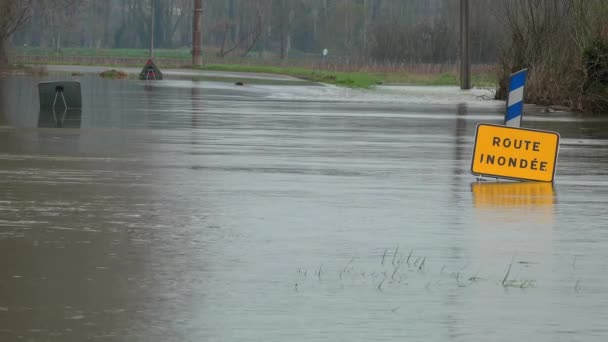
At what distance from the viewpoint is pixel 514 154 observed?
16.9 m

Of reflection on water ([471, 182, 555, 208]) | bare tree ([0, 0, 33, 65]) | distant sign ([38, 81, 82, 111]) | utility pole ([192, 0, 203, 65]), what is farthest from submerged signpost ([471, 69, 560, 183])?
utility pole ([192, 0, 203, 65])

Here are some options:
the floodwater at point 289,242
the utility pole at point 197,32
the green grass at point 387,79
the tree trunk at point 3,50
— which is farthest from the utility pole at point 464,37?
the utility pole at point 197,32

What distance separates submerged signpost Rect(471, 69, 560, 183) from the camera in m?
16.7

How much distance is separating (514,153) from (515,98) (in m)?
2.47

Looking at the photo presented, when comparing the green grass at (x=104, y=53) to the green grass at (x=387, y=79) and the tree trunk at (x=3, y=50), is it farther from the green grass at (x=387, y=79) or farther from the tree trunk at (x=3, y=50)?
the green grass at (x=387, y=79)

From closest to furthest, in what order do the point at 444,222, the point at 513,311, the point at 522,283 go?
the point at 513,311 → the point at 522,283 → the point at 444,222

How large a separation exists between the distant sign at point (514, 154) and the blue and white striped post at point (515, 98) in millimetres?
2193

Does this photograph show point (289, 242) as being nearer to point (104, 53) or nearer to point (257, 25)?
point (257, 25)

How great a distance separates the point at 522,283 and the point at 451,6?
122 meters

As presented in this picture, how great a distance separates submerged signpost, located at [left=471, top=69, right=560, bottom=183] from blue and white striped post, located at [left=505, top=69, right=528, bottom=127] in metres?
2.16

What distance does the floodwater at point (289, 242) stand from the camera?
26.9ft

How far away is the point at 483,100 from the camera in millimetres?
43906

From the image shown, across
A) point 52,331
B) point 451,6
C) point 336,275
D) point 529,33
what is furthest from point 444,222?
point 451,6

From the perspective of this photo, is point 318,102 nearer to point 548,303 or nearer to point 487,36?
point 548,303
